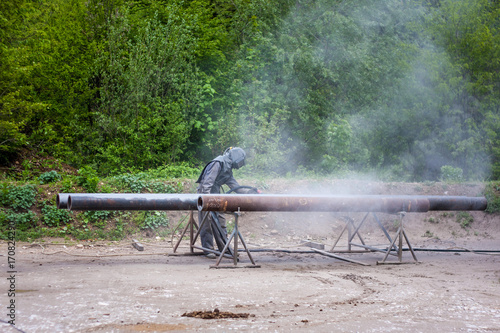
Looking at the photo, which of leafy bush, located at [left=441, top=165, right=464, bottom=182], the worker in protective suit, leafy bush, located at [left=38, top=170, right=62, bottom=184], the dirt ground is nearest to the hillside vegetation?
leafy bush, located at [left=38, top=170, right=62, bottom=184]

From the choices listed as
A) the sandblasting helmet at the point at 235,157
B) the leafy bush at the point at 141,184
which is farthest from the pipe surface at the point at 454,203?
the leafy bush at the point at 141,184

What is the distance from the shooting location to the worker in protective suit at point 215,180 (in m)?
8.16

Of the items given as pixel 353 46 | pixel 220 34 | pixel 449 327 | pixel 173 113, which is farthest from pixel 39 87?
pixel 449 327

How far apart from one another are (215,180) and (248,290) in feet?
10.0

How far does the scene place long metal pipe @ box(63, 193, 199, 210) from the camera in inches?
270

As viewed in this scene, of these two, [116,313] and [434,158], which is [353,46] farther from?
[116,313]

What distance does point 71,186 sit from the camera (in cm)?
1098

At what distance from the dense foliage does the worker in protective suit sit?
19.5 feet

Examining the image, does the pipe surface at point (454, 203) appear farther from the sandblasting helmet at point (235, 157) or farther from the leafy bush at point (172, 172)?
the leafy bush at point (172, 172)

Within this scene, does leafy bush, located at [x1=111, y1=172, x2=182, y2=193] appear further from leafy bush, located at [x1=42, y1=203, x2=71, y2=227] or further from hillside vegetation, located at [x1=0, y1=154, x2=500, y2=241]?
leafy bush, located at [x1=42, y1=203, x2=71, y2=227]

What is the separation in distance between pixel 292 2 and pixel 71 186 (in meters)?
11.6

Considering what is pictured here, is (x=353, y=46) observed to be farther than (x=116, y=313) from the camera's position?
Yes

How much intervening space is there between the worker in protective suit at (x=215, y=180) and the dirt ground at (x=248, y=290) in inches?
17.1

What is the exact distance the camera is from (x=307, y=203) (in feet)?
25.8
